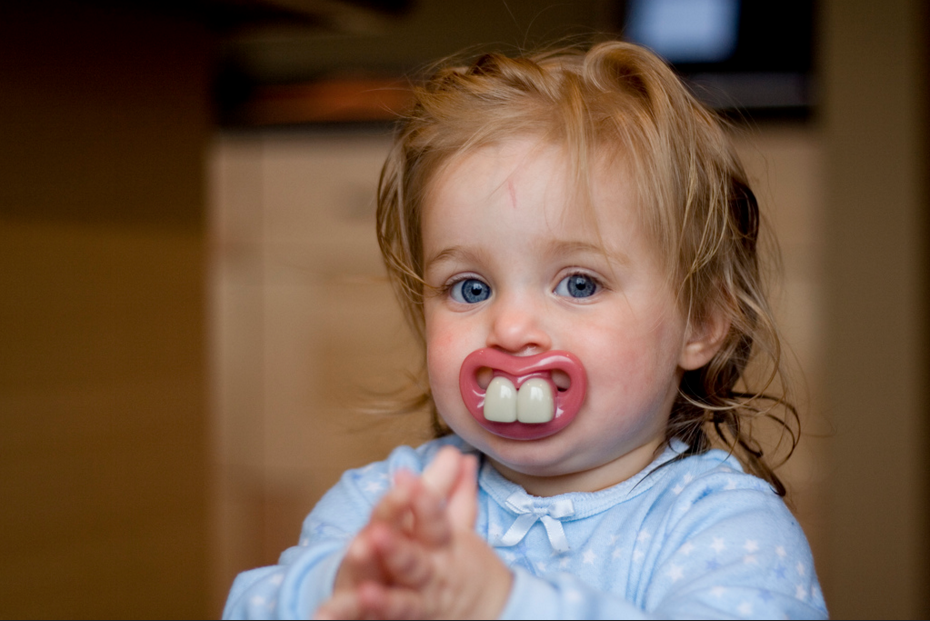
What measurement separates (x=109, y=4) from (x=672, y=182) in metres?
0.86

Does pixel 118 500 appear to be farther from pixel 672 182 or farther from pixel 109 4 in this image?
pixel 672 182

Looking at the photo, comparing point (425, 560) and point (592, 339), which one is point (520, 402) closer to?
point (592, 339)

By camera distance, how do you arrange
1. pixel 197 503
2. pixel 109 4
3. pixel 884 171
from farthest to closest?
pixel 884 171 < pixel 197 503 < pixel 109 4

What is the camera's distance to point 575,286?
70cm

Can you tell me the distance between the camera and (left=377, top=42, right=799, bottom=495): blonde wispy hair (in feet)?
2.36

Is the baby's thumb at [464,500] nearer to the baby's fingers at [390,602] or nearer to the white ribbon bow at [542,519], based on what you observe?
the baby's fingers at [390,602]

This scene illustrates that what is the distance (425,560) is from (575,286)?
0.89ft

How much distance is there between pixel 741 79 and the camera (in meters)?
2.29

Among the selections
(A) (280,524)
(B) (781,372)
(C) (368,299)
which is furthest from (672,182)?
(A) (280,524)

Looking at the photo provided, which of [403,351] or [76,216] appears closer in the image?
[76,216]

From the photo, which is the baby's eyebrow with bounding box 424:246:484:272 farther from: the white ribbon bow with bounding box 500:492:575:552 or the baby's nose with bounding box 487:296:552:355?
the white ribbon bow with bounding box 500:492:575:552

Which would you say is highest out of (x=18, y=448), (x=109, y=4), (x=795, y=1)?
(x=795, y=1)

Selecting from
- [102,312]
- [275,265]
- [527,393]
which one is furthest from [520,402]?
[275,265]

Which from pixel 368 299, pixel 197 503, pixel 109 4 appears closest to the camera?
pixel 109 4
